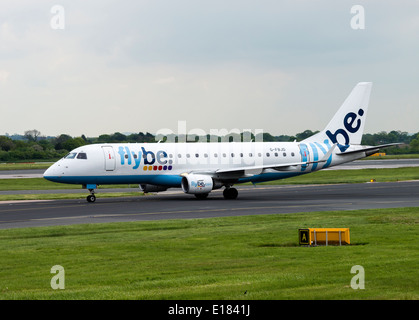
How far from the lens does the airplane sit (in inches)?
1900

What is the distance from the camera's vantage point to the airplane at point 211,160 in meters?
48.2

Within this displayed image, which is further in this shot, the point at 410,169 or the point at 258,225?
the point at 410,169

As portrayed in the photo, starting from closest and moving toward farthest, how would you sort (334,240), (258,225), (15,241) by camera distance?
(334,240) → (15,241) → (258,225)

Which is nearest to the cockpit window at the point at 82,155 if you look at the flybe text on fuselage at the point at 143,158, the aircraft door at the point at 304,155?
the flybe text on fuselage at the point at 143,158

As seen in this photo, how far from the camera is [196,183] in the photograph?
48375mm

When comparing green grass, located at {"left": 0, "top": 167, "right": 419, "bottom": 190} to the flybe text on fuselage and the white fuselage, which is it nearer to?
the white fuselage

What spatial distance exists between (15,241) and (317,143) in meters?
33.5

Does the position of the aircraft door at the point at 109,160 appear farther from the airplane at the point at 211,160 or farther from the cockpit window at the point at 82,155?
the cockpit window at the point at 82,155

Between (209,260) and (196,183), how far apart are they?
26.6 m

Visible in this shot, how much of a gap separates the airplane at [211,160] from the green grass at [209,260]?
1540 cm

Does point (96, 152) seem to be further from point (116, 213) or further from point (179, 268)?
point (179, 268)

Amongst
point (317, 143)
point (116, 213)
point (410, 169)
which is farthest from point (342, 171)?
point (116, 213)

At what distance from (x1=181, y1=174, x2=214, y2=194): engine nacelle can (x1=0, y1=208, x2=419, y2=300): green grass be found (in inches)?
571
